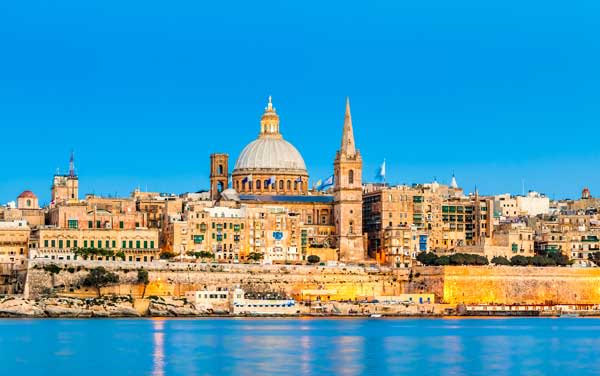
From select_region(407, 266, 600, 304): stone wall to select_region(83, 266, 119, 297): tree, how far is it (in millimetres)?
17400

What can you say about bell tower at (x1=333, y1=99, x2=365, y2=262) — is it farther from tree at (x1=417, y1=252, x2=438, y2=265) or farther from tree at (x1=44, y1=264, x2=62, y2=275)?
tree at (x1=44, y1=264, x2=62, y2=275)

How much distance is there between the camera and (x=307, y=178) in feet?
341

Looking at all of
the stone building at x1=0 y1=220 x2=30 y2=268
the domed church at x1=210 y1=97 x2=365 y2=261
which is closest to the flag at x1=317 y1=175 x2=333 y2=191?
the domed church at x1=210 y1=97 x2=365 y2=261

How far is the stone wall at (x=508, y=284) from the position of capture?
90.6 metres

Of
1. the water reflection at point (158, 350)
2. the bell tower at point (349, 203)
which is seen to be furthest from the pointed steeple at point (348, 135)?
the water reflection at point (158, 350)

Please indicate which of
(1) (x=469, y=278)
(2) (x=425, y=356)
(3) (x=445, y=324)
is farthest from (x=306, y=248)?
(2) (x=425, y=356)

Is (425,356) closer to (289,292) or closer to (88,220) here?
(289,292)

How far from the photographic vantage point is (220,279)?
88.6 meters

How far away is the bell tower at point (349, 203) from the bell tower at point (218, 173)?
8767 millimetres

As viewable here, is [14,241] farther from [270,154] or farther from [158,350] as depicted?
[158,350]

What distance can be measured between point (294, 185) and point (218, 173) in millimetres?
5033

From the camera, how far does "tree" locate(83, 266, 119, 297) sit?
278 ft

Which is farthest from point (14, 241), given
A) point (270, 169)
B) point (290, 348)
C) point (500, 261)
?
point (290, 348)

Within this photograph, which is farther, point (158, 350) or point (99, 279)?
point (99, 279)
